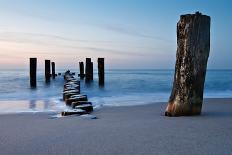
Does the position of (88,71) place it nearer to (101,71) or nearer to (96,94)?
(101,71)

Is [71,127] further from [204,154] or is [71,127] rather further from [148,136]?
[204,154]

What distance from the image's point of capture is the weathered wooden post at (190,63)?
4836 mm

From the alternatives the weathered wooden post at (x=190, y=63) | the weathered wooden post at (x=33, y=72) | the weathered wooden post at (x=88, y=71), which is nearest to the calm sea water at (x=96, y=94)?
the weathered wooden post at (x=33, y=72)

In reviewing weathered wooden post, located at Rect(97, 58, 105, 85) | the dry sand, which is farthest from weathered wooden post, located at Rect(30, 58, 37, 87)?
the dry sand

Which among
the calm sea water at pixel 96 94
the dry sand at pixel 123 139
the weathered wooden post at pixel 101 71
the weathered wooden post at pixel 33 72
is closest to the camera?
the dry sand at pixel 123 139

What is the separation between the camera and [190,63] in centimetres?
492

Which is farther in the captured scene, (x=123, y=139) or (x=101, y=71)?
(x=101, y=71)

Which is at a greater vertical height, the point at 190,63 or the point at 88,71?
the point at 190,63

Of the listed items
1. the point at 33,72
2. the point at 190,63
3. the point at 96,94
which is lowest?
the point at 96,94

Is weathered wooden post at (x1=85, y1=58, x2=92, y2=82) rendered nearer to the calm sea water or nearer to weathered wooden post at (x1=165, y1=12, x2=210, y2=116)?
the calm sea water

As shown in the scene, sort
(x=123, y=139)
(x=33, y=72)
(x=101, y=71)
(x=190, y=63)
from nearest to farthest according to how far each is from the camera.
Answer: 1. (x=123, y=139)
2. (x=190, y=63)
3. (x=33, y=72)
4. (x=101, y=71)

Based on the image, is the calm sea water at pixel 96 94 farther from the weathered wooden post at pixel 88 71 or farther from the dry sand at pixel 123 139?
the dry sand at pixel 123 139

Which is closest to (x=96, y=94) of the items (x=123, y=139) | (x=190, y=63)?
(x=190, y=63)

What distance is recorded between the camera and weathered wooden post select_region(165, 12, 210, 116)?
4836 millimetres
